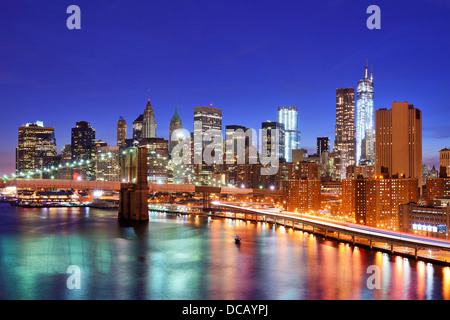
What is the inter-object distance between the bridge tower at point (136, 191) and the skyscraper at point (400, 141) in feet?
269

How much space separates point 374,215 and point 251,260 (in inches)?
1669

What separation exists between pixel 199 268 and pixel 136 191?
34.1 meters

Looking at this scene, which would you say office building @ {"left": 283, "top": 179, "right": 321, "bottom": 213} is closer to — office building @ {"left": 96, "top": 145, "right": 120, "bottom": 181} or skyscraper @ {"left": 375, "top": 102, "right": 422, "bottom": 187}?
skyscraper @ {"left": 375, "top": 102, "right": 422, "bottom": 187}

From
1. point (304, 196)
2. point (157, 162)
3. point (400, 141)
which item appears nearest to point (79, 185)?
point (304, 196)

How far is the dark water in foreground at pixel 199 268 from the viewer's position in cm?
2672

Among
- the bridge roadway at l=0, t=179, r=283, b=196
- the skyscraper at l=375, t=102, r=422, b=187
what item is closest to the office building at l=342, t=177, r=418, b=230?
the bridge roadway at l=0, t=179, r=283, b=196

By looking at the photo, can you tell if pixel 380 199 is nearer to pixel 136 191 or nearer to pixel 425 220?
pixel 425 220

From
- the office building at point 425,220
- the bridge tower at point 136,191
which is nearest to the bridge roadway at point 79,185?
the bridge tower at point 136,191

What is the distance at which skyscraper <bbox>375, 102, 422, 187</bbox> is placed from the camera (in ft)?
417

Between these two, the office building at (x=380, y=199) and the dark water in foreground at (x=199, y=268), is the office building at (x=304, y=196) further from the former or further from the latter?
the dark water in foreground at (x=199, y=268)

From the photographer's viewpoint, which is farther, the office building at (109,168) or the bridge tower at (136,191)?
the office building at (109,168)

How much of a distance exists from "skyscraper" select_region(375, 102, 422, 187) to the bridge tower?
81.9 m
